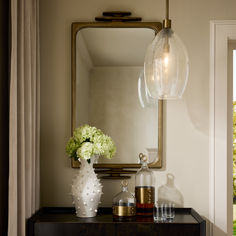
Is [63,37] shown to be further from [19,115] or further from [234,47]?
[234,47]

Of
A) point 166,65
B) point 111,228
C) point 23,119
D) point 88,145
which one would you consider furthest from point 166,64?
point 111,228

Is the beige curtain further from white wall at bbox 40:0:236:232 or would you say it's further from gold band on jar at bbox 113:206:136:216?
gold band on jar at bbox 113:206:136:216

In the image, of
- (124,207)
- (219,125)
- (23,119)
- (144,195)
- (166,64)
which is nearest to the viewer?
(166,64)

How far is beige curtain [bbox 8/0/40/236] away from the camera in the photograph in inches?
80.4

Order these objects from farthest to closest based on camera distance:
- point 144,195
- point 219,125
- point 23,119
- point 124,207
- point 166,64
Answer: point 219,125
point 144,195
point 124,207
point 23,119
point 166,64

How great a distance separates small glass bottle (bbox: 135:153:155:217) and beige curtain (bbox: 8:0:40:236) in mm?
632

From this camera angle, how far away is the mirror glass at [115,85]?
2.66 meters

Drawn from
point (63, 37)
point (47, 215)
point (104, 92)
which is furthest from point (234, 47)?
point (47, 215)

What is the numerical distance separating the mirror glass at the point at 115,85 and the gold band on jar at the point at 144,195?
0.31 metres

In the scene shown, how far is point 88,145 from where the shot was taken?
2.33 m

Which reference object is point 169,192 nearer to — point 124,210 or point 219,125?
point 124,210

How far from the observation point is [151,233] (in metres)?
2.22

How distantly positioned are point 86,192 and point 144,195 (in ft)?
1.21

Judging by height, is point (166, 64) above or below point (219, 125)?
above
